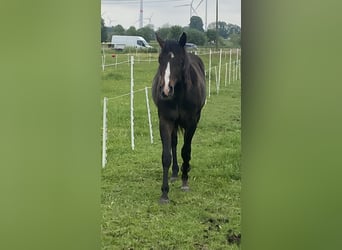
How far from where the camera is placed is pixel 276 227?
1663 millimetres

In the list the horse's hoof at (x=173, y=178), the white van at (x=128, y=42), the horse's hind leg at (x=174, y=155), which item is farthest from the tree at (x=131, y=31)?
the horse's hoof at (x=173, y=178)

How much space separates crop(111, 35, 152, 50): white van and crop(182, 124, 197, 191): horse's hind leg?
33 centimetres

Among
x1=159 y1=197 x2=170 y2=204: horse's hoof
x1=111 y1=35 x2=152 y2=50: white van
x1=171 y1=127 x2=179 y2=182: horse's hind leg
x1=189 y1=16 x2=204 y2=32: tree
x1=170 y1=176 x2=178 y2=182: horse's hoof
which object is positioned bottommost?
x1=159 y1=197 x2=170 y2=204: horse's hoof

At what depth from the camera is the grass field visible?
1.60 metres

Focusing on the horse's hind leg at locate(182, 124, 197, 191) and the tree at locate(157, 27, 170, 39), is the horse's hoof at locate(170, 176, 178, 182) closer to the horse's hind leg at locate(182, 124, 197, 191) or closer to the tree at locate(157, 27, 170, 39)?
the horse's hind leg at locate(182, 124, 197, 191)

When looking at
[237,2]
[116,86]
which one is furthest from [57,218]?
[237,2]

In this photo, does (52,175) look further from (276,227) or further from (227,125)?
(276,227)

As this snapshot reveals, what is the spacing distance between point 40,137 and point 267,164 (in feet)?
2.57

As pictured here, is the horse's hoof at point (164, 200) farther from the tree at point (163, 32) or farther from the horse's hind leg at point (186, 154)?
the tree at point (163, 32)

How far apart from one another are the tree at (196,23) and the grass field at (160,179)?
0.11 metres

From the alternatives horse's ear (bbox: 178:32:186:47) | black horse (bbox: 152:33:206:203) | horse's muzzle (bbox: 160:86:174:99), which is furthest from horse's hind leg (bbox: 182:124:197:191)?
horse's ear (bbox: 178:32:186:47)

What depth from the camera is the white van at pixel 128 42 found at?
163cm

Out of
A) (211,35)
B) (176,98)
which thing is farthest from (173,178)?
(211,35)

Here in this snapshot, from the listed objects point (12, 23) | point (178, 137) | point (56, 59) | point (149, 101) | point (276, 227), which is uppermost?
point (12, 23)
